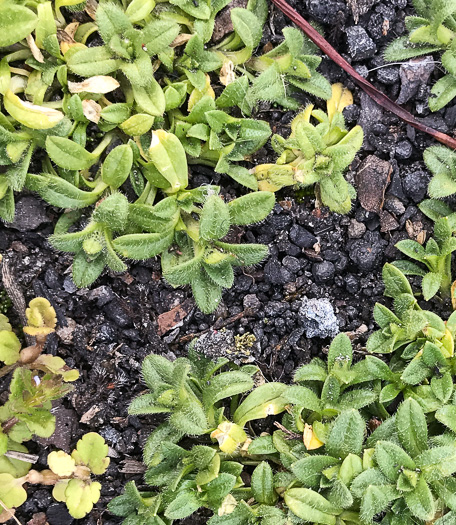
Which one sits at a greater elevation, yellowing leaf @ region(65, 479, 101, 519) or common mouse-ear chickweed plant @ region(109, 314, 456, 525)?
common mouse-ear chickweed plant @ region(109, 314, 456, 525)

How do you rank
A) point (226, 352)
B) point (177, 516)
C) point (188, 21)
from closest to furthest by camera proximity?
1. point (177, 516)
2. point (188, 21)
3. point (226, 352)

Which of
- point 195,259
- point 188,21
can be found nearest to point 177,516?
point 195,259

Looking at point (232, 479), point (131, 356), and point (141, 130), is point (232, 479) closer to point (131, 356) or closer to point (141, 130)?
point (131, 356)

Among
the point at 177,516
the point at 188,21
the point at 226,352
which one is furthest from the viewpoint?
the point at 226,352

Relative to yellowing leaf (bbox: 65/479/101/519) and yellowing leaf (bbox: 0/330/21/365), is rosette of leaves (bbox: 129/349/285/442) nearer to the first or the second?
yellowing leaf (bbox: 65/479/101/519)

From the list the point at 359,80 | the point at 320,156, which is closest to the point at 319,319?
the point at 320,156

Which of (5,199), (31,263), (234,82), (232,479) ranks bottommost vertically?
(232,479)

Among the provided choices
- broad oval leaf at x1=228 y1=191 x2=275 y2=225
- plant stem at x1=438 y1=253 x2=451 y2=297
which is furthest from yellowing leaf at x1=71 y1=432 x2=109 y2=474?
plant stem at x1=438 y1=253 x2=451 y2=297

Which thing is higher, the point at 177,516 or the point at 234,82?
the point at 234,82
